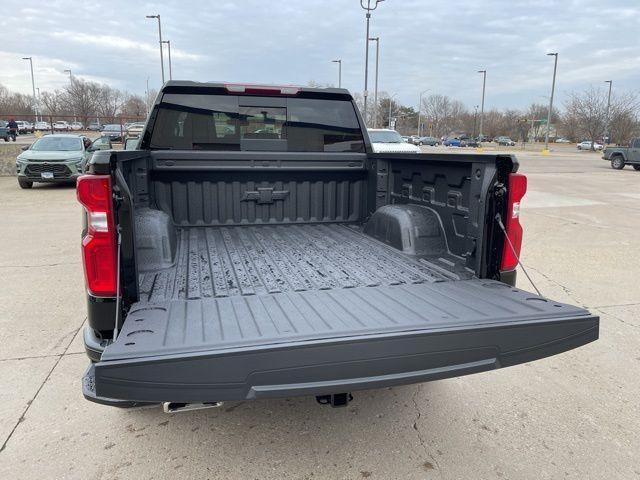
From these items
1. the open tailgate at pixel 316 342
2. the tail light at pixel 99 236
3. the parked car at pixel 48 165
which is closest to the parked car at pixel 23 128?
the parked car at pixel 48 165

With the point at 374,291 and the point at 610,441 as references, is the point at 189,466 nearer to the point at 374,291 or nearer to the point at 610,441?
the point at 374,291

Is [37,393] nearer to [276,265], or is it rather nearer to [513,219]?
[276,265]

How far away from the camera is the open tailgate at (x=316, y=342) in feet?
6.24

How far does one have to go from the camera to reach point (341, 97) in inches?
186

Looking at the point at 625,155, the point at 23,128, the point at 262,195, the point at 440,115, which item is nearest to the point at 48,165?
the point at 262,195

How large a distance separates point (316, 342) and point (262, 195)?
2.73 m

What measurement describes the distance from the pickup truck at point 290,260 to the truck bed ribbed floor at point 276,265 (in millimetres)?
20

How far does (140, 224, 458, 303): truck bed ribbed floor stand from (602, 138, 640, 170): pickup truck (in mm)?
29100

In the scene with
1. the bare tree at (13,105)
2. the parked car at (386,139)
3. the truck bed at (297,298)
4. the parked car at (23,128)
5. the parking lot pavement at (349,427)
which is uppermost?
the bare tree at (13,105)

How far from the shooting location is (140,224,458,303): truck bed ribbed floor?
2906 millimetres

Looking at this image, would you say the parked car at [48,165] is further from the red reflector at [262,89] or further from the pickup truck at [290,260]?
the red reflector at [262,89]

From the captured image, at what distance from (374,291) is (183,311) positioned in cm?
108

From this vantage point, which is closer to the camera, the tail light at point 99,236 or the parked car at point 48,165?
the tail light at point 99,236

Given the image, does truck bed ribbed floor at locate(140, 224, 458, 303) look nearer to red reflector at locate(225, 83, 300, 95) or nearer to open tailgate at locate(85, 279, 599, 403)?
open tailgate at locate(85, 279, 599, 403)
